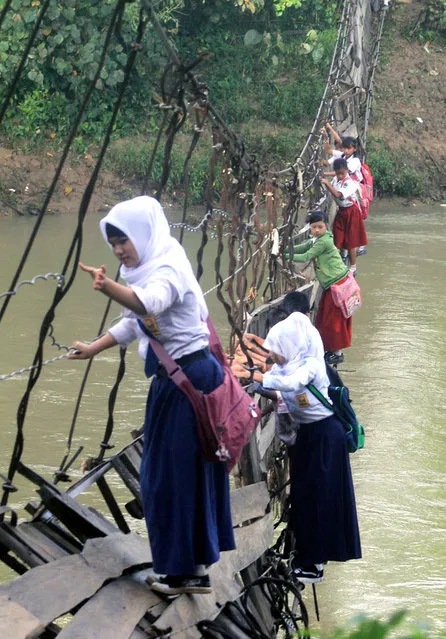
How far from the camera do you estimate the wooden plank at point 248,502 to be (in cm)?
405

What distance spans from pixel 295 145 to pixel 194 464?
14994 mm

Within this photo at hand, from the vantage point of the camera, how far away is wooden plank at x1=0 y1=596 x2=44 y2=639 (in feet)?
8.68

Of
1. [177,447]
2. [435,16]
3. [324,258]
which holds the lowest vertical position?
[177,447]

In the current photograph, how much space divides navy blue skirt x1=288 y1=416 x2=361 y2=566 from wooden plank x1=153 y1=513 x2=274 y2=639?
0.59 metres

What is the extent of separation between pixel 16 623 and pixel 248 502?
62.7 inches

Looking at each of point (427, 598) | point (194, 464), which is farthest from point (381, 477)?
point (194, 464)

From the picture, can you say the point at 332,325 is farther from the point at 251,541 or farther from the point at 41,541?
the point at 41,541

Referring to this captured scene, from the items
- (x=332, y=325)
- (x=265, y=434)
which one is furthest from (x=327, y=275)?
(x=265, y=434)

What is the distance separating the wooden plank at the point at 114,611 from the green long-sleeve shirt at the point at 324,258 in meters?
4.09

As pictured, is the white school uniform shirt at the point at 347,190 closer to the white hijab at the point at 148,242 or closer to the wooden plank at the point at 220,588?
the wooden plank at the point at 220,588

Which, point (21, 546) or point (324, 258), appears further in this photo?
point (324, 258)

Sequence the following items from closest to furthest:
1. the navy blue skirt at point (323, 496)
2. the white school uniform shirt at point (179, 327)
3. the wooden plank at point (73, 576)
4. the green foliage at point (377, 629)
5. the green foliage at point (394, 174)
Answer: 1. the green foliage at point (377, 629)
2. the wooden plank at point (73, 576)
3. the white school uniform shirt at point (179, 327)
4. the navy blue skirt at point (323, 496)
5. the green foliage at point (394, 174)

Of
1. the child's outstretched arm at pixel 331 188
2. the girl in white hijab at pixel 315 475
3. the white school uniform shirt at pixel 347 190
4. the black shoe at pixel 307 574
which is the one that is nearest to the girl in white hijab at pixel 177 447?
the girl in white hijab at pixel 315 475

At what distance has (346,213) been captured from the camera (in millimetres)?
8922
